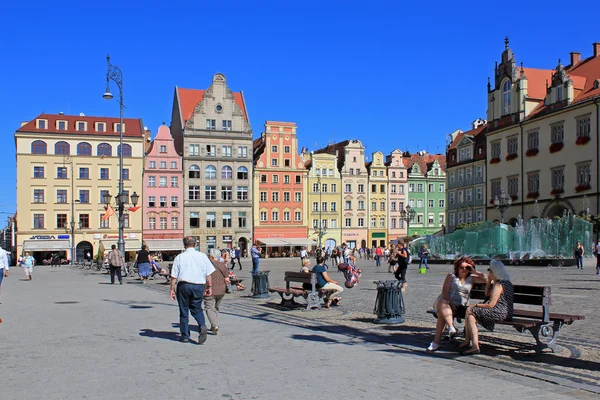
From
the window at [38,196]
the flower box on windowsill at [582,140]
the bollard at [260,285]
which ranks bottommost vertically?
the bollard at [260,285]

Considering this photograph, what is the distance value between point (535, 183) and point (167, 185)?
40.1 meters

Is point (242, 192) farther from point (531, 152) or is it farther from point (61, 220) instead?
point (531, 152)

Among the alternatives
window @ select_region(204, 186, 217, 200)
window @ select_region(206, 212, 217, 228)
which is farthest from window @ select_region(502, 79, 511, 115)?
window @ select_region(206, 212, 217, 228)

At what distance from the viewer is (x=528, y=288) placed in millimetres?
9297

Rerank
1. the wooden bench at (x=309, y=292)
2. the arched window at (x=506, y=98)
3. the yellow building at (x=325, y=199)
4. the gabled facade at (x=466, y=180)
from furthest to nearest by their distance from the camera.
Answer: the yellow building at (x=325, y=199), the gabled facade at (x=466, y=180), the arched window at (x=506, y=98), the wooden bench at (x=309, y=292)

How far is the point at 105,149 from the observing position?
244 ft

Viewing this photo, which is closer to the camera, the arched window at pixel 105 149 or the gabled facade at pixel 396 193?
the arched window at pixel 105 149

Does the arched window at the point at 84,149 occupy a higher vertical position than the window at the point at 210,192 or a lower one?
higher

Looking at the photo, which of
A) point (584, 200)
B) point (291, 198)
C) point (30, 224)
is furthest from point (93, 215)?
point (584, 200)

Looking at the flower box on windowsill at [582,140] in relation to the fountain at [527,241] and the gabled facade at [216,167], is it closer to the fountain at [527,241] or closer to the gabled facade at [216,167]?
the fountain at [527,241]

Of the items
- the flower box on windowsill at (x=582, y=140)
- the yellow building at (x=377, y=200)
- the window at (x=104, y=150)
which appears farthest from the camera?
the yellow building at (x=377, y=200)

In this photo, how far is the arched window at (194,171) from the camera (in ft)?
249

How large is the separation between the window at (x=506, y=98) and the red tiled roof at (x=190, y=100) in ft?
103

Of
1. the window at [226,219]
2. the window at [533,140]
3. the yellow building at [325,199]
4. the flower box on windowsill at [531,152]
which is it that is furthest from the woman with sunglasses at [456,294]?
the yellow building at [325,199]
